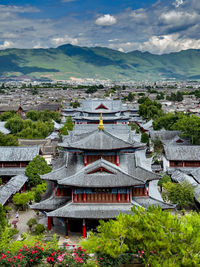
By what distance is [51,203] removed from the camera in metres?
27.0

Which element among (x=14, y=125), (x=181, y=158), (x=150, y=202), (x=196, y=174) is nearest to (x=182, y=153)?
(x=181, y=158)

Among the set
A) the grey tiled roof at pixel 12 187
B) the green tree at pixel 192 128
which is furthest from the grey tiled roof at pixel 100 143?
the green tree at pixel 192 128

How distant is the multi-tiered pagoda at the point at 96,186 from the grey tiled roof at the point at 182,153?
61.0ft

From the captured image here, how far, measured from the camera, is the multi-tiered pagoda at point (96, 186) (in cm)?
2509

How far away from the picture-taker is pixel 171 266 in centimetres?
1545

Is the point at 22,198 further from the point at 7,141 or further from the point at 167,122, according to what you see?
the point at 167,122

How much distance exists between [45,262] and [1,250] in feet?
10.9

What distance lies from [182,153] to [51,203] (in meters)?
26.7

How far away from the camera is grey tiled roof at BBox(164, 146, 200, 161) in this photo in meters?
45.8

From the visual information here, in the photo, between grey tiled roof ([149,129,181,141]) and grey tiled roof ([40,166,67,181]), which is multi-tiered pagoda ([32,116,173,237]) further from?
grey tiled roof ([149,129,181,141])

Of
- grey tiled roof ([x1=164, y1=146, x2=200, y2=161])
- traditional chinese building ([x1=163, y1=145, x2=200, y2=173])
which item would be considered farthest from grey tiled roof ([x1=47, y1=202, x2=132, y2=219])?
grey tiled roof ([x1=164, y1=146, x2=200, y2=161])

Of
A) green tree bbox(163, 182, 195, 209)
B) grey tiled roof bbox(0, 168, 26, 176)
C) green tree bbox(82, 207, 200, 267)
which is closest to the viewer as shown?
green tree bbox(82, 207, 200, 267)

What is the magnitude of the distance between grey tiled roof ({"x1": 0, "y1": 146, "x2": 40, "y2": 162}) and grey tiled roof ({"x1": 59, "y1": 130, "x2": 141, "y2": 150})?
19.2 meters

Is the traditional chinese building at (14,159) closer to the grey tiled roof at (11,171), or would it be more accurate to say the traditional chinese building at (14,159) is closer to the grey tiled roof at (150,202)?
the grey tiled roof at (11,171)
